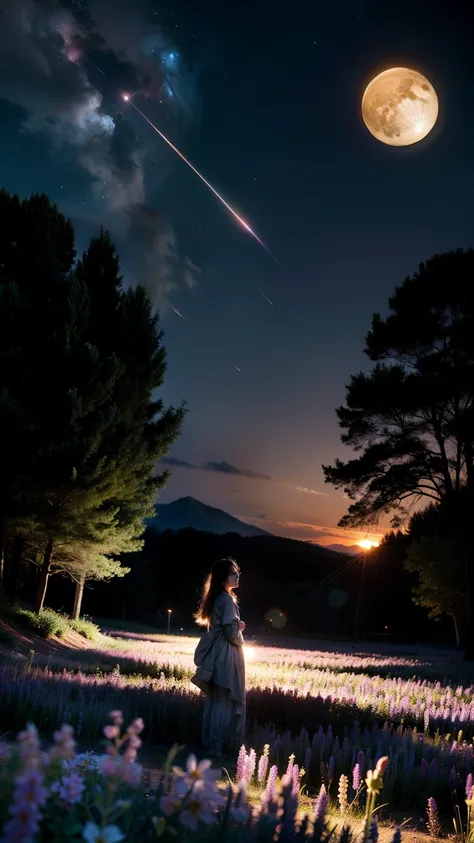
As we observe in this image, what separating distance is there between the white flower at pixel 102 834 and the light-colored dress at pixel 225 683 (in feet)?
18.5

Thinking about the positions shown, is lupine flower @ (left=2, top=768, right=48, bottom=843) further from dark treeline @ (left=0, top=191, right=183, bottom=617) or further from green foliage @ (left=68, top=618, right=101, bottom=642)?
green foliage @ (left=68, top=618, right=101, bottom=642)

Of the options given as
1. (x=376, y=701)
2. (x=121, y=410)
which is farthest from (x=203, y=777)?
(x=121, y=410)

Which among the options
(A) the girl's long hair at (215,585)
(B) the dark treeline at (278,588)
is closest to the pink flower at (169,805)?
(A) the girl's long hair at (215,585)

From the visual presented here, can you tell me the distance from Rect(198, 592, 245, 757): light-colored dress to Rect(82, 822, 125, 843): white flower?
5.64m

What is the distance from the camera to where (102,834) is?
1379 millimetres

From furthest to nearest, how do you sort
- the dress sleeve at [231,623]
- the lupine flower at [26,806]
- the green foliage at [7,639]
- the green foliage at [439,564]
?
1. the green foliage at [439,564]
2. the green foliage at [7,639]
3. the dress sleeve at [231,623]
4. the lupine flower at [26,806]

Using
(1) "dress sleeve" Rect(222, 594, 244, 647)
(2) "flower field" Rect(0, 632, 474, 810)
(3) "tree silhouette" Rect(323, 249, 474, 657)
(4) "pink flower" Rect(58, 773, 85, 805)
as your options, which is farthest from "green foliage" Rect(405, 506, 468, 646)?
(4) "pink flower" Rect(58, 773, 85, 805)

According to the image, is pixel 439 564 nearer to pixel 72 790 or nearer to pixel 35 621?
pixel 35 621

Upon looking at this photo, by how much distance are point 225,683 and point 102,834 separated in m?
5.78

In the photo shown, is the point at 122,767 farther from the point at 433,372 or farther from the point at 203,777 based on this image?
the point at 433,372

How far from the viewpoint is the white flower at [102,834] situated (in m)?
1.33

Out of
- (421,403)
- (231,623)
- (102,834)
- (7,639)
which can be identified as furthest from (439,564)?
(102,834)

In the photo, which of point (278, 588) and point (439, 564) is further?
point (278, 588)

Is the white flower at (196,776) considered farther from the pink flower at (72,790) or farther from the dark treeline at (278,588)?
the dark treeline at (278,588)
